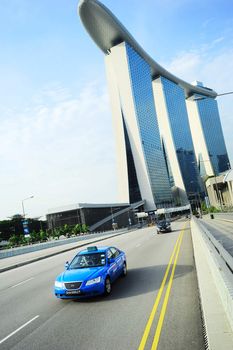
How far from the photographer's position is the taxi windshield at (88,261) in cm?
1185

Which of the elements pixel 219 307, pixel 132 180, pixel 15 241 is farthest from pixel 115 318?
→ pixel 132 180

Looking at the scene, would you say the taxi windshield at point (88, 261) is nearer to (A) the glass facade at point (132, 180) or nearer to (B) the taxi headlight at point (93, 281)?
(B) the taxi headlight at point (93, 281)

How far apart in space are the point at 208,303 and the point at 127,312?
6.63 feet

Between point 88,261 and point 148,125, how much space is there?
530ft

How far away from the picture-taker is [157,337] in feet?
22.8

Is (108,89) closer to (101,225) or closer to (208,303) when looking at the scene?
(101,225)

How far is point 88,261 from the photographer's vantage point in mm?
12094

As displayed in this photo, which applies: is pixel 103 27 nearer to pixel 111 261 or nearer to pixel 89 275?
pixel 111 261

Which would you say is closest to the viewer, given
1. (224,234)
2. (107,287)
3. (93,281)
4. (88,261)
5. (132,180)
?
(93,281)

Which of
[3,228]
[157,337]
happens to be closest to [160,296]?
[157,337]

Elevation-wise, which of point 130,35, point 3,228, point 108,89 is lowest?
point 3,228

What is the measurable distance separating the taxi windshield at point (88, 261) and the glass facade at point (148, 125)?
14780cm

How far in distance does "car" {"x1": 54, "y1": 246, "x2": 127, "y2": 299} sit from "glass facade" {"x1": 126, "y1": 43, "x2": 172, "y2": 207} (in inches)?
5816

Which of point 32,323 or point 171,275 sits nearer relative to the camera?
point 32,323
